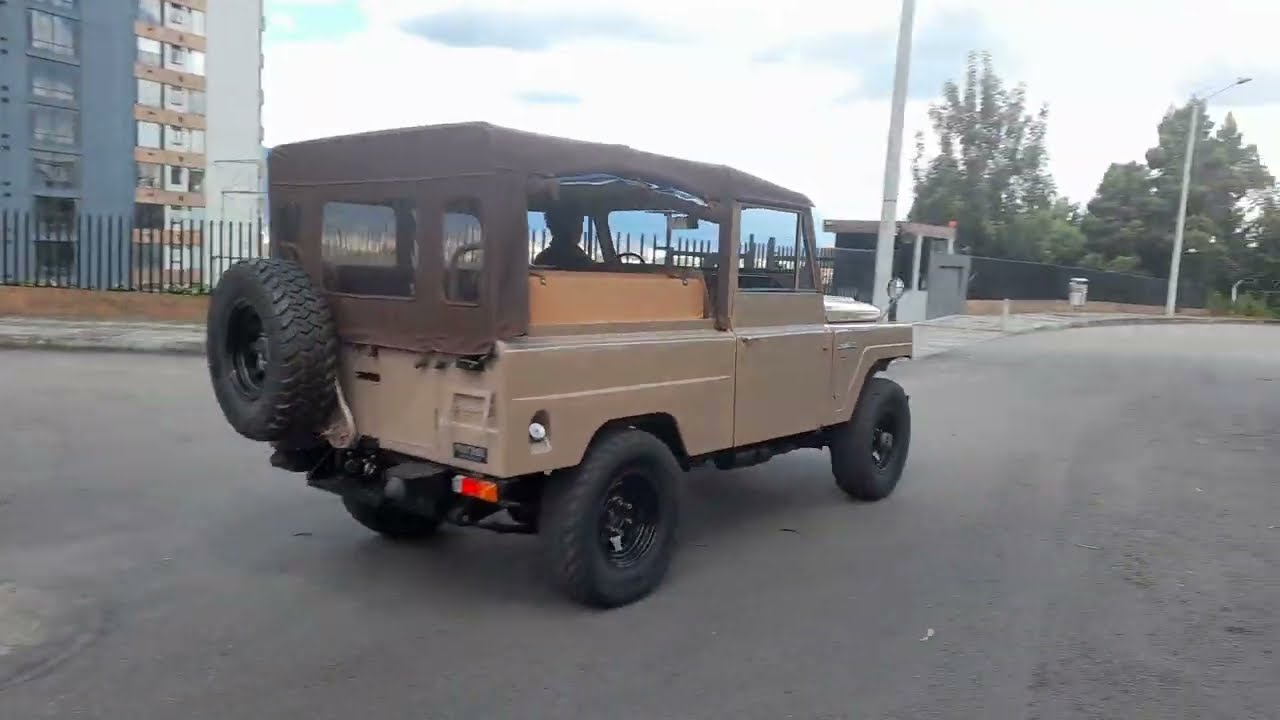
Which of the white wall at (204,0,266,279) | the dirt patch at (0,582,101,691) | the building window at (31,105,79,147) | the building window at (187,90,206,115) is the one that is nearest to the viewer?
the dirt patch at (0,582,101,691)

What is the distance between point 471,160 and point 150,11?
4517cm

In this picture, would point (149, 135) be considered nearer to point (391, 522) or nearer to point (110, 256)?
point (110, 256)

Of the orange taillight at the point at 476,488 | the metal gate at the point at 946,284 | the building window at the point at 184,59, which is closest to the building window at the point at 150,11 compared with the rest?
the building window at the point at 184,59

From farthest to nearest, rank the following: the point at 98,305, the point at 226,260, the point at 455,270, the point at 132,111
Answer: the point at 132,111
the point at 226,260
the point at 98,305
the point at 455,270

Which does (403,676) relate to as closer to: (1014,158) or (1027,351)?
(1027,351)

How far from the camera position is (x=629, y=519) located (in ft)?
16.9

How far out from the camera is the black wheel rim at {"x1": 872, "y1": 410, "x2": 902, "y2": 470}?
7.41m

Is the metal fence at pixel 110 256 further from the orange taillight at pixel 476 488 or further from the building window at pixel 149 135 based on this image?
the building window at pixel 149 135

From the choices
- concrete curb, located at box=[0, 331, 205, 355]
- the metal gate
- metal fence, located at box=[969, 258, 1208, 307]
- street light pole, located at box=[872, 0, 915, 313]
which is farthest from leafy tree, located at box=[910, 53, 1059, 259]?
concrete curb, located at box=[0, 331, 205, 355]

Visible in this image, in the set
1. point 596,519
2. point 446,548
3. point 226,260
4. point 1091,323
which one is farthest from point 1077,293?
point 596,519

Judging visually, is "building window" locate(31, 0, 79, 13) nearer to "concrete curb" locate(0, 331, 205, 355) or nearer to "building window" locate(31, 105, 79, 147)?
"building window" locate(31, 105, 79, 147)

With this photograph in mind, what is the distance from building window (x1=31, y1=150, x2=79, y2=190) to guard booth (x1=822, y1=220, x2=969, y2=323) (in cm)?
2510

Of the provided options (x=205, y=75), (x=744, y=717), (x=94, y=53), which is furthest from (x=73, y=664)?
(x=205, y=75)

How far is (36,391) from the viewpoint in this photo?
438 inches
